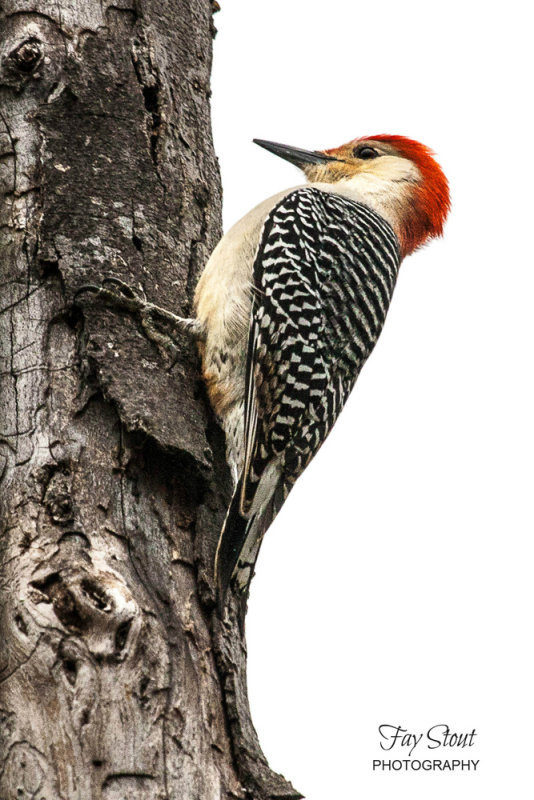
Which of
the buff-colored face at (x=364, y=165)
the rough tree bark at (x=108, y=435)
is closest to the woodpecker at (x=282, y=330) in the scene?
the rough tree bark at (x=108, y=435)

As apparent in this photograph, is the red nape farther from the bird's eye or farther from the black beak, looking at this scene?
the black beak

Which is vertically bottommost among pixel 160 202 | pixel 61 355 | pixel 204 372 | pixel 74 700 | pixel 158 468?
pixel 74 700

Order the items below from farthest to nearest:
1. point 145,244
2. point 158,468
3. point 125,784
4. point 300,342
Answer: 1. point 300,342
2. point 145,244
3. point 158,468
4. point 125,784

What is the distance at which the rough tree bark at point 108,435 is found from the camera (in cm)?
287

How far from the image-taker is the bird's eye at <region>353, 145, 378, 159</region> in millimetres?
6273

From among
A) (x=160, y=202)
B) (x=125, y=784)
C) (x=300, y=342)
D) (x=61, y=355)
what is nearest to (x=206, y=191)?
(x=160, y=202)

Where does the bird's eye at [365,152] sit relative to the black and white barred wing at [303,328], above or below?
above

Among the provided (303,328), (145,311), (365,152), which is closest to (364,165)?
(365,152)

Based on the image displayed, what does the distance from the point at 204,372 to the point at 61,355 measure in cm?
77

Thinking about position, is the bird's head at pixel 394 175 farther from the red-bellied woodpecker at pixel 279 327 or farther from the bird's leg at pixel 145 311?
the bird's leg at pixel 145 311

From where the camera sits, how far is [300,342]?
14.4 ft

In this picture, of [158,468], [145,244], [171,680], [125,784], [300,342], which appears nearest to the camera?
[125,784]

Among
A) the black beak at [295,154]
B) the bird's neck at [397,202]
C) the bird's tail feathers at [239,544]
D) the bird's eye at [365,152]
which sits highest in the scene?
the bird's eye at [365,152]

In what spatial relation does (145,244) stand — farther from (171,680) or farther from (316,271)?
(171,680)
